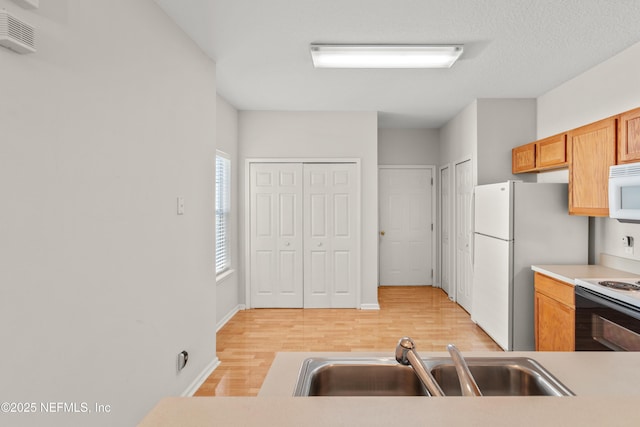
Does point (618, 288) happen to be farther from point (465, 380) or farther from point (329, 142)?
point (329, 142)

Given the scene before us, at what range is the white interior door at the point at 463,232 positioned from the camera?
4.61 metres

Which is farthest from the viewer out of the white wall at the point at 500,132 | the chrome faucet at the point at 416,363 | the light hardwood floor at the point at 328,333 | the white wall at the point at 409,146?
the white wall at the point at 409,146

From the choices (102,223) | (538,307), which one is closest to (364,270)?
(538,307)

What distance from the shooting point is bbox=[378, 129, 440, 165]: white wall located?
19.3ft

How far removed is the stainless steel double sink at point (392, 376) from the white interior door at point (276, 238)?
11.7ft

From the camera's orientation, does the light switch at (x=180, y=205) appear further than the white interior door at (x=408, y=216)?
No

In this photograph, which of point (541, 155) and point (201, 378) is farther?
point (541, 155)

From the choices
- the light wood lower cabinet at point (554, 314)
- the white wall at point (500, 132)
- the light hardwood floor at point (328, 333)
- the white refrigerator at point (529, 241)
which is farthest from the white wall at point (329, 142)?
the light wood lower cabinet at point (554, 314)

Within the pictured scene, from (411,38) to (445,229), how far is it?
3.60 m

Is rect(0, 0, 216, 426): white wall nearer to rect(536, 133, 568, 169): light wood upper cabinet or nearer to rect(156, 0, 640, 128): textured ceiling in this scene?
rect(156, 0, 640, 128): textured ceiling

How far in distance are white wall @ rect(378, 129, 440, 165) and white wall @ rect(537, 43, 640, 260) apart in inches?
83.8

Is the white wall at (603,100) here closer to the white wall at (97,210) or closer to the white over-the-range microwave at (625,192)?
the white over-the-range microwave at (625,192)

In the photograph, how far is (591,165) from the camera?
9.37 feet

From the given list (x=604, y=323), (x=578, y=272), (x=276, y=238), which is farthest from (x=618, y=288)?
(x=276, y=238)
